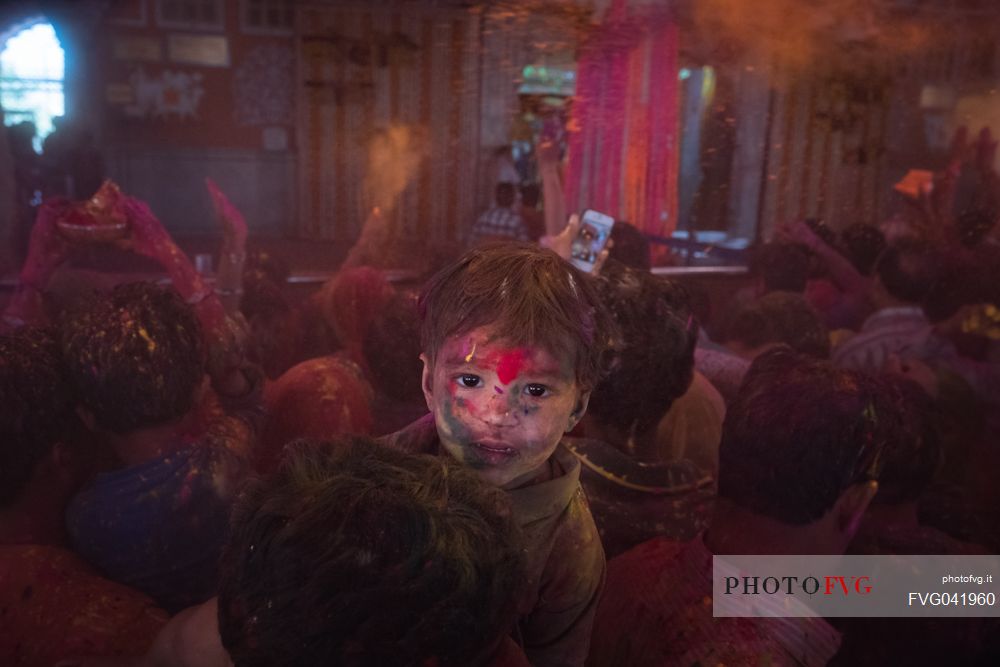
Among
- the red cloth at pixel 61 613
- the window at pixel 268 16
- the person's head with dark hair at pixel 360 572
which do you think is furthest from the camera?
the window at pixel 268 16

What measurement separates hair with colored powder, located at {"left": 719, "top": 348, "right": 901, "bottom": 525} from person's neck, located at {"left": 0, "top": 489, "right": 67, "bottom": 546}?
3.48ft

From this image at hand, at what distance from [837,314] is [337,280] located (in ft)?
5.87

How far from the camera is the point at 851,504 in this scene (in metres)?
1.14

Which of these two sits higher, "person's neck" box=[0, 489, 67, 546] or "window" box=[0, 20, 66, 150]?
"window" box=[0, 20, 66, 150]

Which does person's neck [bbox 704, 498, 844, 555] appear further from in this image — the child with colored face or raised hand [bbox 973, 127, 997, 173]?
raised hand [bbox 973, 127, 997, 173]

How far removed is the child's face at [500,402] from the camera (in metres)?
0.84

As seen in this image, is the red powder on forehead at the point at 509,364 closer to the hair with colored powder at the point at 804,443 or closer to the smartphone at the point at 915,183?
the hair with colored powder at the point at 804,443

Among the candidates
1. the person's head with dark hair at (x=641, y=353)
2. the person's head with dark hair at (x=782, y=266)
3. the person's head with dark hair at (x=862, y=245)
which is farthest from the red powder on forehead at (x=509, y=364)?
the person's head with dark hair at (x=862, y=245)

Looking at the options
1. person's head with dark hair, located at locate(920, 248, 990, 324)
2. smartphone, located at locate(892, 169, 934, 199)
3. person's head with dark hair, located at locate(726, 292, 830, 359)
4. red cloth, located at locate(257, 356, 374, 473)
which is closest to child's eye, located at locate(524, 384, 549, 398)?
red cloth, located at locate(257, 356, 374, 473)

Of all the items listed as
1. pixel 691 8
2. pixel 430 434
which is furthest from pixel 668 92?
pixel 430 434

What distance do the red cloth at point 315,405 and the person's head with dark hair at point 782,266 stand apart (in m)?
1.54

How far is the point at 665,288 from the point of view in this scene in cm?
131

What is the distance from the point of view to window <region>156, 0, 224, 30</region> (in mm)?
1709

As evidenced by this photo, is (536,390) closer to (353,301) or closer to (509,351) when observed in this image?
(509,351)
